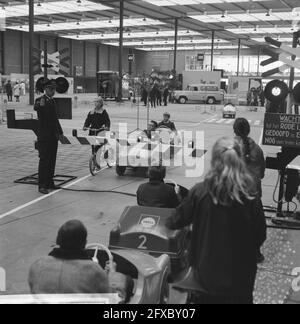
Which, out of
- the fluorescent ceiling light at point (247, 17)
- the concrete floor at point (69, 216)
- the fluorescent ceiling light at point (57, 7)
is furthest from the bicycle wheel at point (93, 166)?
the fluorescent ceiling light at point (247, 17)

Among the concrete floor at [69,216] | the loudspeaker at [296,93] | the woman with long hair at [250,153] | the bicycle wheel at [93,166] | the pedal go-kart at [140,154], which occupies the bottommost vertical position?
the concrete floor at [69,216]

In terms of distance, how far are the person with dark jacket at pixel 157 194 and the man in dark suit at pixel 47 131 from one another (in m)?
4.05

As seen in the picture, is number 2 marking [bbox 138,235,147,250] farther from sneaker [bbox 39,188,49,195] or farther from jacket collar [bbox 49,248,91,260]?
sneaker [bbox 39,188,49,195]

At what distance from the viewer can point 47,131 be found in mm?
8914

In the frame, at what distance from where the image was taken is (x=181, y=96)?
4803cm

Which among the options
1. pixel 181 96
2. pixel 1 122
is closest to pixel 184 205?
pixel 1 122

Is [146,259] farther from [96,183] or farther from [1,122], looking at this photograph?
[1,122]

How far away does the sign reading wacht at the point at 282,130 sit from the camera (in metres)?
7.16

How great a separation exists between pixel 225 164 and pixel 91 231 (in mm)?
4160

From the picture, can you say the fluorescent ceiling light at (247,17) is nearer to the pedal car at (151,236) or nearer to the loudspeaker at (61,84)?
the loudspeaker at (61,84)

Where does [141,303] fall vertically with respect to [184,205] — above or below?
below

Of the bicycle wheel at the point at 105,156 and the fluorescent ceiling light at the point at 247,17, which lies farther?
the fluorescent ceiling light at the point at 247,17

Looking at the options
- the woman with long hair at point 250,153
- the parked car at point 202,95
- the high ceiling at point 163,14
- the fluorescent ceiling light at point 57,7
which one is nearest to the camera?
the woman with long hair at point 250,153

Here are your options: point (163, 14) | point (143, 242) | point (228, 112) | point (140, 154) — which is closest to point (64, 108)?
point (140, 154)
